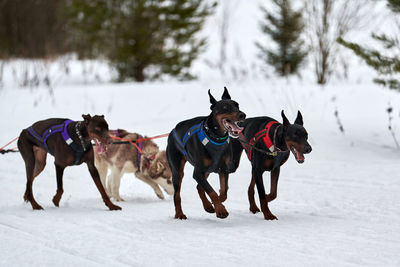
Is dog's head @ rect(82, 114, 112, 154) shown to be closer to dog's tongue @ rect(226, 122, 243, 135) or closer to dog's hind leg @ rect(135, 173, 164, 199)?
dog's tongue @ rect(226, 122, 243, 135)

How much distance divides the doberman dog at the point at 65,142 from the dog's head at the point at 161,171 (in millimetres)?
1339

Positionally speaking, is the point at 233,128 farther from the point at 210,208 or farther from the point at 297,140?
the point at 210,208

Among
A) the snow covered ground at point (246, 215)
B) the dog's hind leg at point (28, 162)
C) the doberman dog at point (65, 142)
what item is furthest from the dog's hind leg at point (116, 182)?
the dog's hind leg at point (28, 162)

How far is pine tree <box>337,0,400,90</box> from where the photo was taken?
31.0ft

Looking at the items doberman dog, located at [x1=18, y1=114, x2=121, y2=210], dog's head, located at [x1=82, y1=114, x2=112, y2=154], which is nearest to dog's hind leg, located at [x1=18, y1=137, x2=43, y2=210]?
doberman dog, located at [x1=18, y1=114, x2=121, y2=210]

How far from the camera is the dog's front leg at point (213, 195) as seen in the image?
5.04 metres

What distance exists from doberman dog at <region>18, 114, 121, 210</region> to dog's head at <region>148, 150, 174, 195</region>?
1.34 meters

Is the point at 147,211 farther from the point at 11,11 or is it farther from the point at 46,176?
the point at 11,11

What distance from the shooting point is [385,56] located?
31.7 feet

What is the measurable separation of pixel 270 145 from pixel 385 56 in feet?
17.9

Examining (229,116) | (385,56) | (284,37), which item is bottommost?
(229,116)

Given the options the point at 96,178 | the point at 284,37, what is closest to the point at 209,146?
the point at 96,178

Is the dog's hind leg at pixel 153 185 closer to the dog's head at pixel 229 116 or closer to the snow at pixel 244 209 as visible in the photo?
the snow at pixel 244 209

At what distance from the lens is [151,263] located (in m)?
4.05
